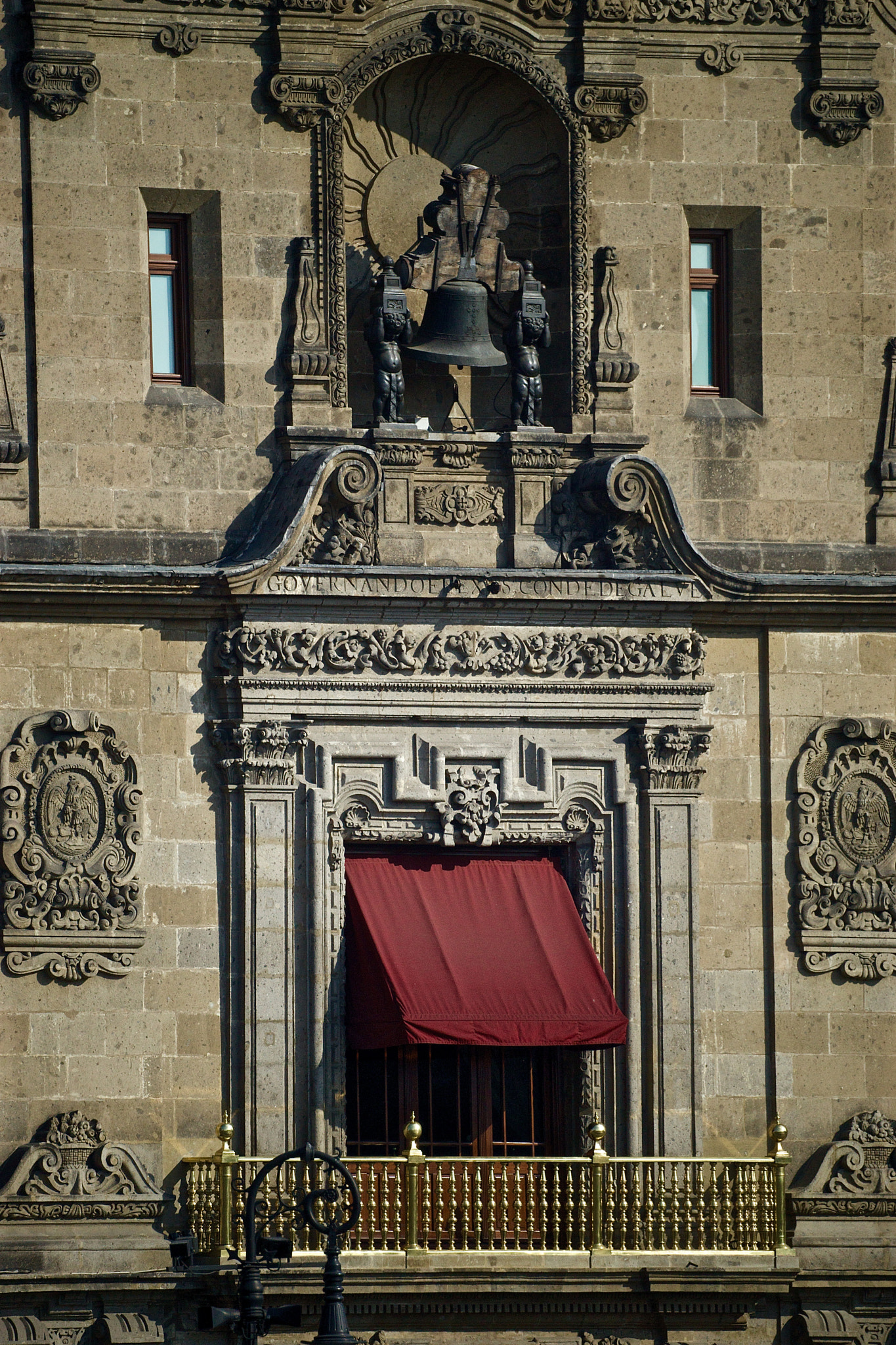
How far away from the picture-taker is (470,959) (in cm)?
2575

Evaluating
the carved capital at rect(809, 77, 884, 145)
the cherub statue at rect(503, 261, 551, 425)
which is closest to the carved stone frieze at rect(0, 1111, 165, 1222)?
the cherub statue at rect(503, 261, 551, 425)

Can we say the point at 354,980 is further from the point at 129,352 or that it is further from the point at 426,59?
the point at 426,59

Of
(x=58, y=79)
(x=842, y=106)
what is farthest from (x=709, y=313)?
(x=58, y=79)

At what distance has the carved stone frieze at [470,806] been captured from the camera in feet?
86.2

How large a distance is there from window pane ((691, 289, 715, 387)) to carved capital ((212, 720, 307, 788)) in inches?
194

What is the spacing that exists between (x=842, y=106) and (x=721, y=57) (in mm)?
1120

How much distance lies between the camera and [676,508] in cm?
2652

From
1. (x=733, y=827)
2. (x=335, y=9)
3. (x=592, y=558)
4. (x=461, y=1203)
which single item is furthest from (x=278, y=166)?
(x=461, y=1203)

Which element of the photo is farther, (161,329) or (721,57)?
(721,57)

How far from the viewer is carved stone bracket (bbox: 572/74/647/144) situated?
2716 cm

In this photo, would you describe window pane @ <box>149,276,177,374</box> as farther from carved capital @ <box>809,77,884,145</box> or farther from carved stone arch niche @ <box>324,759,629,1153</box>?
carved capital @ <box>809,77,884,145</box>

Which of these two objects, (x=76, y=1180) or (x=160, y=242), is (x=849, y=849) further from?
(x=160, y=242)

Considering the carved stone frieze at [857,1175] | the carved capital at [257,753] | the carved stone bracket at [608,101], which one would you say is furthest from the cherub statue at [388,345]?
the carved stone frieze at [857,1175]

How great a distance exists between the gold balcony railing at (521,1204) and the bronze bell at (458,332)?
6394mm
